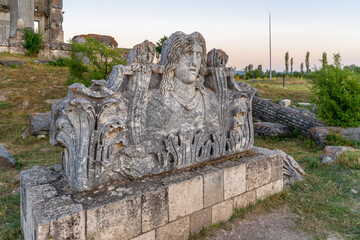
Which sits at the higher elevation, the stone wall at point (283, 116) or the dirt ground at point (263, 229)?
the stone wall at point (283, 116)

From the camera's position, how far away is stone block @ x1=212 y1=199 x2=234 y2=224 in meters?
3.34

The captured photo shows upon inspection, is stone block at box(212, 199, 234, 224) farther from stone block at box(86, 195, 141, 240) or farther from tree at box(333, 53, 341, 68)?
tree at box(333, 53, 341, 68)

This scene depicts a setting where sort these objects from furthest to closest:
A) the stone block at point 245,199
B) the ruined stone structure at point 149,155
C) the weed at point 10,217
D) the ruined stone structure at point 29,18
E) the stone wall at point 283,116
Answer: the ruined stone structure at point 29,18
the stone wall at point 283,116
the stone block at point 245,199
the weed at point 10,217
the ruined stone structure at point 149,155

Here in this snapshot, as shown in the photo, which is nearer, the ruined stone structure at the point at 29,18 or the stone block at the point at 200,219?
the stone block at the point at 200,219

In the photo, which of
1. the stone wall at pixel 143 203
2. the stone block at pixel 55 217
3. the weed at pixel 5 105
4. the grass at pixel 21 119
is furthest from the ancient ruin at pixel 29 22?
the stone block at pixel 55 217

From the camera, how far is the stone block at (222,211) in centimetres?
334

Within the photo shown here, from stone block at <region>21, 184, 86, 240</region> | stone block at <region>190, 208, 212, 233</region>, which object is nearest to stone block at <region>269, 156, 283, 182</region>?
stone block at <region>190, 208, 212, 233</region>

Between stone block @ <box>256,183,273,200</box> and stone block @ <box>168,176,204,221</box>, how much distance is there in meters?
1.13

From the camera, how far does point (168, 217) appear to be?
9.43 ft

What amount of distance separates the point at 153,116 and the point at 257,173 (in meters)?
1.82

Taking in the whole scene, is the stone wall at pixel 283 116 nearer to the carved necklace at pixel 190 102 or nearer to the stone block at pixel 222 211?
the stone block at pixel 222 211

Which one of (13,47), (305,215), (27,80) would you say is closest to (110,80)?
(305,215)

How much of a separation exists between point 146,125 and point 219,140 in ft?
3.70

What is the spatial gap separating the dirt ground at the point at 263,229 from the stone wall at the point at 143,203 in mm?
181
